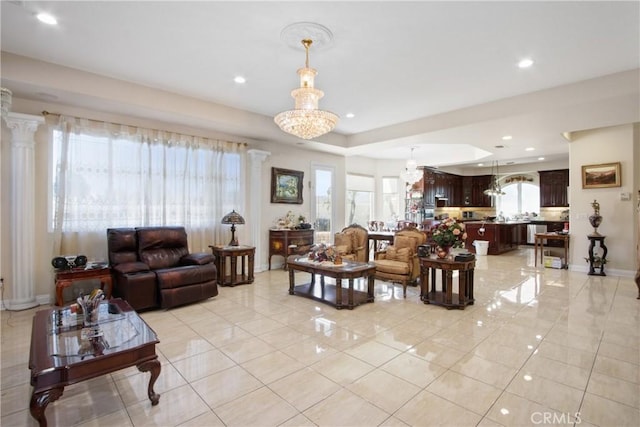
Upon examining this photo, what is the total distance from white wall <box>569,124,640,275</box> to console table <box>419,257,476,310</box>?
13.2 feet

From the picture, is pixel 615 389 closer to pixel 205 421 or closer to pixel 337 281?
pixel 337 281

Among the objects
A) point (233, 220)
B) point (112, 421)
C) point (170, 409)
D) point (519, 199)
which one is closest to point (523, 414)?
point (170, 409)

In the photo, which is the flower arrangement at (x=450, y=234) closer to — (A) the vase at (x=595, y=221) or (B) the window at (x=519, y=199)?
(A) the vase at (x=595, y=221)

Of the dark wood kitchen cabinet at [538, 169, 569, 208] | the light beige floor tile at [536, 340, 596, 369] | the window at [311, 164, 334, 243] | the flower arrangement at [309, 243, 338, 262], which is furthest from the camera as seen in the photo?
the dark wood kitchen cabinet at [538, 169, 569, 208]

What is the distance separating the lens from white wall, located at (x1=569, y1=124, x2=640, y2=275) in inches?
232

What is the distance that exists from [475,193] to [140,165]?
451 inches

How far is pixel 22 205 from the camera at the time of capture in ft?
12.9

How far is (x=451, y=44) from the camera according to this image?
10.5ft

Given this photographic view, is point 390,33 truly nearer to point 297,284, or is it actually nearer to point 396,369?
point 396,369

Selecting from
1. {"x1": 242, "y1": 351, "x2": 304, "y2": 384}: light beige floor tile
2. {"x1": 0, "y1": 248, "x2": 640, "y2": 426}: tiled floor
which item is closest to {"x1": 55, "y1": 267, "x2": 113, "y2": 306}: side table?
{"x1": 0, "y1": 248, "x2": 640, "y2": 426}: tiled floor

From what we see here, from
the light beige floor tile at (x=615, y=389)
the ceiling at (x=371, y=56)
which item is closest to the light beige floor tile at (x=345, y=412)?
the light beige floor tile at (x=615, y=389)

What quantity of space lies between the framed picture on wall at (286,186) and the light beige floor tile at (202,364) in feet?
13.6

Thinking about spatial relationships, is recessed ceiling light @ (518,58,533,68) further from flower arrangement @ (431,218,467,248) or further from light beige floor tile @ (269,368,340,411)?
light beige floor tile @ (269,368,340,411)

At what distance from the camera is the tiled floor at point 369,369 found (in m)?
2.00
